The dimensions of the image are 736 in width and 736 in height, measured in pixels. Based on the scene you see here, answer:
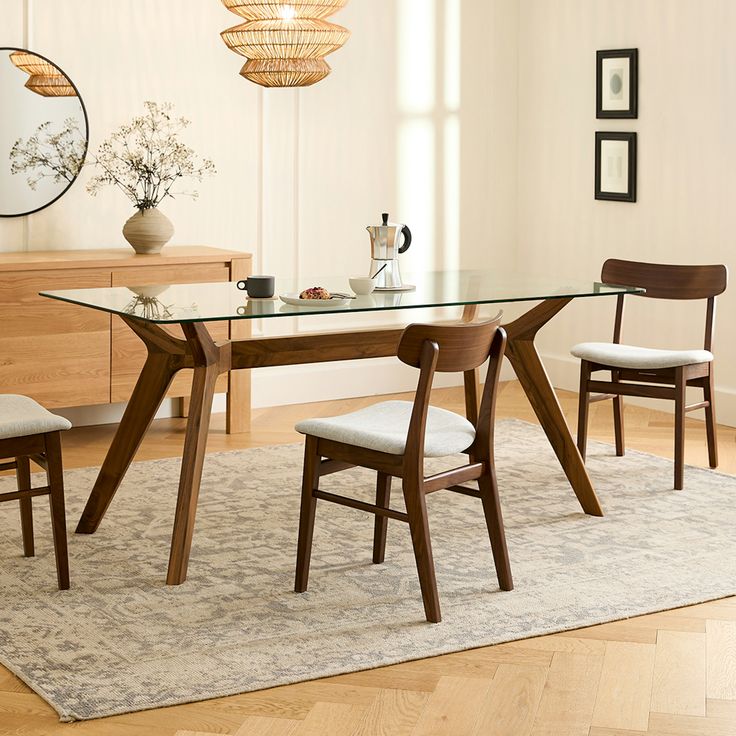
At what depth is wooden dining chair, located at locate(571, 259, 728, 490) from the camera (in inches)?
185

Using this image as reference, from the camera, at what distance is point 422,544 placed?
10.7 feet

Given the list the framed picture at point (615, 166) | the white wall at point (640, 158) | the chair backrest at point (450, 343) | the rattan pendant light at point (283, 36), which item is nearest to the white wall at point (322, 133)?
the white wall at point (640, 158)

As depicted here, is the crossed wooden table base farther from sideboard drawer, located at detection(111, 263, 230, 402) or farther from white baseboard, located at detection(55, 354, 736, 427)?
white baseboard, located at detection(55, 354, 736, 427)

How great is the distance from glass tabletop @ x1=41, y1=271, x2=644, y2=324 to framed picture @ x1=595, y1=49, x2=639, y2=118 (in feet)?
7.24

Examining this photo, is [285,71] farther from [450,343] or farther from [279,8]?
[450,343]

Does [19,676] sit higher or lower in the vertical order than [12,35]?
lower

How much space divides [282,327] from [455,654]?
1.30m

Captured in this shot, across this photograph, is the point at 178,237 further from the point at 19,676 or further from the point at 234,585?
the point at 19,676

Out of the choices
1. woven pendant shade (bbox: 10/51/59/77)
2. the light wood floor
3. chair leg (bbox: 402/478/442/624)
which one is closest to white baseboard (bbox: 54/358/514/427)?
woven pendant shade (bbox: 10/51/59/77)

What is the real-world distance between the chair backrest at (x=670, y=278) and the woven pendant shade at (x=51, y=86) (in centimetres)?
252

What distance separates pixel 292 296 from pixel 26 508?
1.03m

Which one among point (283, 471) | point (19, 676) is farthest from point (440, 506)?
point (19, 676)

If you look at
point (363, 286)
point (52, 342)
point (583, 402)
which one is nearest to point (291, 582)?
point (363, 286)

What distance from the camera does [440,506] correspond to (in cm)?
443
